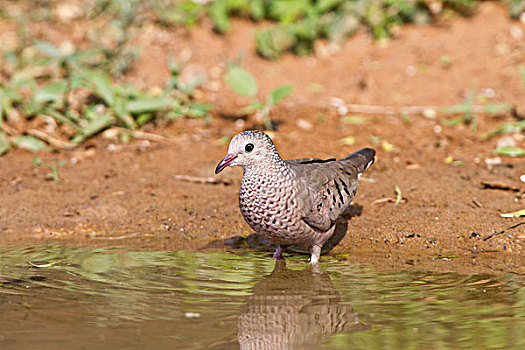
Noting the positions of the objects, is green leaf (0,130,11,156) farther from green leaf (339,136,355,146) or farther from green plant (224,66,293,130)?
green leaf (339,136,355,146)

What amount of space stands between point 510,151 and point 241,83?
305 centimetres

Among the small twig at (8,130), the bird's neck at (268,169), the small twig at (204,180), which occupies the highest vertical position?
the small twig at (8,130)

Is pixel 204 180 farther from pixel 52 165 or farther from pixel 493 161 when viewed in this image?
pixel 493 161

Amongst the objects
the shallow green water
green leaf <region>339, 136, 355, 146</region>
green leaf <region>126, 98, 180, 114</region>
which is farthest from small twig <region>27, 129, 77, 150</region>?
green leaf <region>339, 136, 355, 146</region>

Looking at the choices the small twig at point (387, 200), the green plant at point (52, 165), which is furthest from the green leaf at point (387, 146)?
the green plant at point (52, 165)

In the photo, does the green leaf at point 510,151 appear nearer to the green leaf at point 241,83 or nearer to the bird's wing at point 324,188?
the bird's wing at point 324,188

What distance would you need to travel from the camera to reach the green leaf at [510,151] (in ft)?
21.7

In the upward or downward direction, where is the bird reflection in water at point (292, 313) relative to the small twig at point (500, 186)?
downward

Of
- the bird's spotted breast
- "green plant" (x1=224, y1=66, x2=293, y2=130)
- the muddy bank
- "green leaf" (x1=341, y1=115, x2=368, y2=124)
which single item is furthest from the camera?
"green leaf" (x1=341, y1=115, x2=368, y2=124)

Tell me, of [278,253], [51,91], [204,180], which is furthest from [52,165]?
[278,253]

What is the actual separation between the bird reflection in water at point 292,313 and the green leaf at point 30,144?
3841 mm

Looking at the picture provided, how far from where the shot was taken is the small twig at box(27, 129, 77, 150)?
732cm

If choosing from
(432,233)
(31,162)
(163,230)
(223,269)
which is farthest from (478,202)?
(31,162)

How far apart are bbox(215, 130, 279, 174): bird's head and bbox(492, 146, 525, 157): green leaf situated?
314 centimetres
